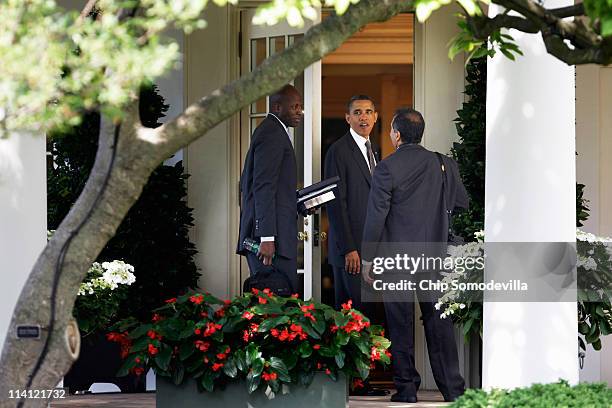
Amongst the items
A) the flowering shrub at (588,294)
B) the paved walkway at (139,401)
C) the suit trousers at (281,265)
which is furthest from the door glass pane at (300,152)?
the flowering shrub at (588,294)

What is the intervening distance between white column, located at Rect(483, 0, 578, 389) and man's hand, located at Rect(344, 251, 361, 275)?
2.86 meters

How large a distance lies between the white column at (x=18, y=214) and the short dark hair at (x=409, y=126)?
2.71 m

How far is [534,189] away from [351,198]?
307 cm

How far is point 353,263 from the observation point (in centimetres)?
924

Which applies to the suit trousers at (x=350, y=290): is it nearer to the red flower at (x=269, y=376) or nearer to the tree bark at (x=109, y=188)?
the red flower at (x=269, y=376)

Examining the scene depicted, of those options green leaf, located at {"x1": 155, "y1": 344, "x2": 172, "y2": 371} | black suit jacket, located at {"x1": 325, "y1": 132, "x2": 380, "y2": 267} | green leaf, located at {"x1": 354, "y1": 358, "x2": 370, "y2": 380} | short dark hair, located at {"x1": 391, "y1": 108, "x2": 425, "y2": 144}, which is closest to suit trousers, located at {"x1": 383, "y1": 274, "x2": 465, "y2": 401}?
black suit jacket, located at {"x1": 325, "y1": 132, "x2": 380, "y2": 267}

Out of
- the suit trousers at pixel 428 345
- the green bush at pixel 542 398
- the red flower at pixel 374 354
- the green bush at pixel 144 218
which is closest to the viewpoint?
the green bush at pixel 542 398

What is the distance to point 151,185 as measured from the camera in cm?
954

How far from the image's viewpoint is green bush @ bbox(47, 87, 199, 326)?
30.6 feet

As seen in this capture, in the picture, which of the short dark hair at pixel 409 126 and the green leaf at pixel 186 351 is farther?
the short dark hair at pixel 409 126

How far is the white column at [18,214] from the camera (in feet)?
22.6

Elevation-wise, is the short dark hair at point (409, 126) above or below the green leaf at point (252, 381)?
above

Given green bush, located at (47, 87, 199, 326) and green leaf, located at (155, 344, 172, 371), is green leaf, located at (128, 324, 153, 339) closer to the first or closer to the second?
green leaf, located at (155, 344, 172, 371)

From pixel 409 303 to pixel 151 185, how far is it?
209cm
